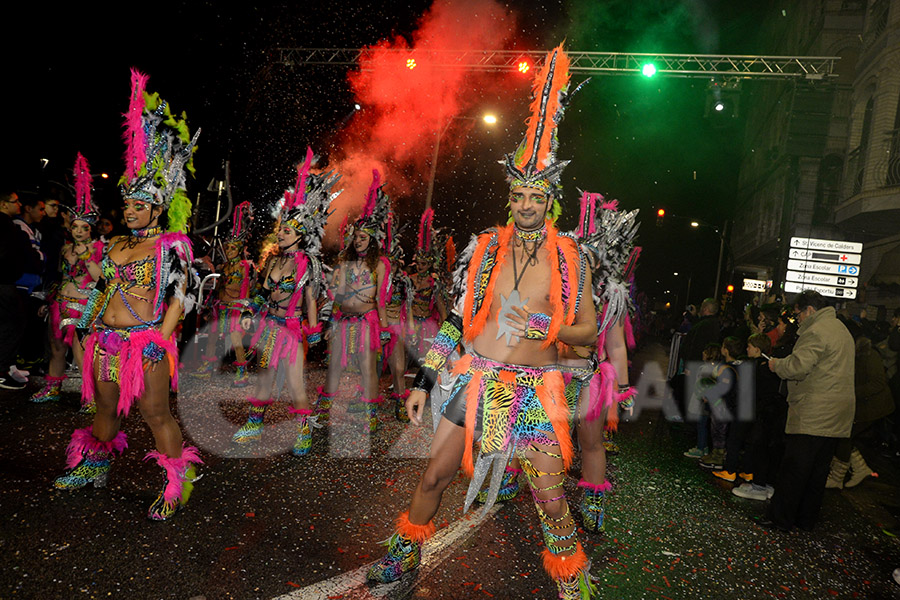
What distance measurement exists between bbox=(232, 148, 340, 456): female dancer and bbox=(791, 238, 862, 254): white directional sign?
12.8 m

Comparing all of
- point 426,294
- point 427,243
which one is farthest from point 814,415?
point 427,243

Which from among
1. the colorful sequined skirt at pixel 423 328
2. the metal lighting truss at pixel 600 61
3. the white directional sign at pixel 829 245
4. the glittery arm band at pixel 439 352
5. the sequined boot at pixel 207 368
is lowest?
the sequined boot at pixel 207 368

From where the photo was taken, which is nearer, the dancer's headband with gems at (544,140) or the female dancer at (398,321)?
the dancer's headband with gems at (544,140)

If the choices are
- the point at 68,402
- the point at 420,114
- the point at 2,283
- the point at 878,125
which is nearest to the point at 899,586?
the point at 68,402

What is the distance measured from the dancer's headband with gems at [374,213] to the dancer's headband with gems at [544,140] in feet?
10.6

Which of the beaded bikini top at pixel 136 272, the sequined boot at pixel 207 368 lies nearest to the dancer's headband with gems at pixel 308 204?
the beaded bikini top at pixel 136 272

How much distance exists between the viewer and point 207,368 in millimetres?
8969

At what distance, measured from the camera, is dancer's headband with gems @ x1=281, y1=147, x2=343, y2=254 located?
5.48 m

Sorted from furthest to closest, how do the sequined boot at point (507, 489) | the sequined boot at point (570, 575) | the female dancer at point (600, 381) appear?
1. the sequined boot at point (507, 489)
2. the female dancer at point (600, 381)
3. the sequined boot at point (570, 575)

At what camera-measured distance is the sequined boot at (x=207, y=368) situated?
8512mm

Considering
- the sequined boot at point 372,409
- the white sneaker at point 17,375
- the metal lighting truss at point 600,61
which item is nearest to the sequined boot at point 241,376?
the white sneaker at point 17,375

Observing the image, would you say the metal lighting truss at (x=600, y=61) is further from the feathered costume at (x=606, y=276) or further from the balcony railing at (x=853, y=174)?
the feathered costume at (x=606, y=276)

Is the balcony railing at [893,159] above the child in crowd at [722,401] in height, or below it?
above

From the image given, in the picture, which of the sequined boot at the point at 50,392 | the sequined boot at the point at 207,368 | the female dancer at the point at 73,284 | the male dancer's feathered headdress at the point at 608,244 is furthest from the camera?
the sequined boot at the point at 207,368
